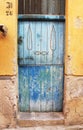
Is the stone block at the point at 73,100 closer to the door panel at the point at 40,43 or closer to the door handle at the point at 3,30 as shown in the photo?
the door panel at the point at 40,43

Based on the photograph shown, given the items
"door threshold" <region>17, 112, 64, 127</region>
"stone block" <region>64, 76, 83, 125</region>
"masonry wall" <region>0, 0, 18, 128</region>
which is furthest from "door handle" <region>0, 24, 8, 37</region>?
"door threshold" <region>17, 112, 64, 127</region>

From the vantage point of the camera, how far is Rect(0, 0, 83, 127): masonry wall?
5566 mm

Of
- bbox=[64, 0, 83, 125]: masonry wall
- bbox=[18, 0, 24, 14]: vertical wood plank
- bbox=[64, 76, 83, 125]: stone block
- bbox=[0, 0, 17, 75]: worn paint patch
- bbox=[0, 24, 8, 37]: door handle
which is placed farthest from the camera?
bbox=[18, 0, 24, 14]: vertical wood plank

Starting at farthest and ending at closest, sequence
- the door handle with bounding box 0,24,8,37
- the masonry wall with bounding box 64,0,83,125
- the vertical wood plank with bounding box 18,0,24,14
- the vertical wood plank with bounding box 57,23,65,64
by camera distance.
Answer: the vertical wood plank with bounding box 57,23,65,64 → the vertical wood plank with bounding box 18,0,24,14 → the masonry wall with bounding box 64,0,83,125 → the door handle with bounding box 0,24,8,37

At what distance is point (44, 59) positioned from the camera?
6.10 m

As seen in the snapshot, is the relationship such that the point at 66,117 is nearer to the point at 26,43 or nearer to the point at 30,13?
the point at 26,43

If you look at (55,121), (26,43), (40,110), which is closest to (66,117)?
(55,121)

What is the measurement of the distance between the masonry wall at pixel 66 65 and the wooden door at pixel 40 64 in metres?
0.33

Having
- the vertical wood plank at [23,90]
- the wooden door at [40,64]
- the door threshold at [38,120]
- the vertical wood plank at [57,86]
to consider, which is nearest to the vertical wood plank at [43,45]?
the wooden door at [40,64]

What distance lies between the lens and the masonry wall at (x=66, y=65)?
5.57 meters

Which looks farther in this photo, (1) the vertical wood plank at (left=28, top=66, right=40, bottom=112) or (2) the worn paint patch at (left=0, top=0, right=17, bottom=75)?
(1) the vertical wood plank at (left=28, top=66, right=40, bottom=112)

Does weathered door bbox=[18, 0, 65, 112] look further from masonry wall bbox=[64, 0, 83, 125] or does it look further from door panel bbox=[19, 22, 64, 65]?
masonry wall bbox=[64, 0, 83, 125]

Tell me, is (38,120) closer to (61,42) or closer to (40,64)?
(40,64)

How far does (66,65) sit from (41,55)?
560mm
